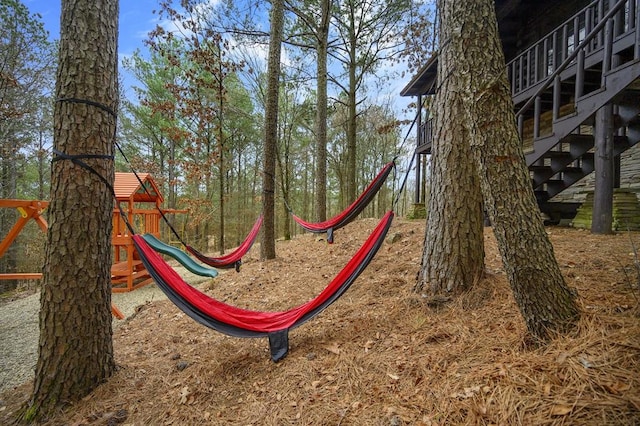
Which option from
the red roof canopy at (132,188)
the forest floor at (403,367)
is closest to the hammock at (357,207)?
the forest floor at (403,367)

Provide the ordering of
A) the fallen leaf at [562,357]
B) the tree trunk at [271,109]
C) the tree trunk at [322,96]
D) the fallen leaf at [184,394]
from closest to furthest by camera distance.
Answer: the fallen leaf at [562,357] → the fallen leaf at [184,394] → the tree trunk at [271,109] → the tree trunk at [322,96]

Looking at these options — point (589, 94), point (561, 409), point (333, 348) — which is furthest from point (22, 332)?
point (589, 94)

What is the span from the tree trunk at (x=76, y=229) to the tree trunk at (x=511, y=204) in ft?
5.94

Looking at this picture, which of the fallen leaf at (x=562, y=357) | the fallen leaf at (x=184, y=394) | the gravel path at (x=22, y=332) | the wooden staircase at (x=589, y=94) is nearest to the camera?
the fallen leaf at (x=562, y=357)

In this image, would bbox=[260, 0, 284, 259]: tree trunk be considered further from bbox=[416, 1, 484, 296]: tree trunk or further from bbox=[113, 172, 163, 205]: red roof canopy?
bbox=[416, 1, 484, 296]: tree trunk

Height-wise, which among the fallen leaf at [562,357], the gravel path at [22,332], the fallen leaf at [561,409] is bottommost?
the gravel path at [22,332]

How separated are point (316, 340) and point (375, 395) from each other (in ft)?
1.87

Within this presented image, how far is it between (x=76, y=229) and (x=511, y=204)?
2019 millimetres

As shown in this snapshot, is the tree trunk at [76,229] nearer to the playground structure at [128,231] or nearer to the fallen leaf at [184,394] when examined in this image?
the fallen leaf at [184,394]

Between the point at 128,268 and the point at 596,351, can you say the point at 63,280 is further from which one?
the point at 128,268

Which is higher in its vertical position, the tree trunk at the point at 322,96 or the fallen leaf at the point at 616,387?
the tree trunk at the point at 322,96

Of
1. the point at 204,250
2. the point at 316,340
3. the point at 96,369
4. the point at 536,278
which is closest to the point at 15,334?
the point at 96,369

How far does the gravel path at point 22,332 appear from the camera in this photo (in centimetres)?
198

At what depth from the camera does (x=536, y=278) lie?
1.15 metres
